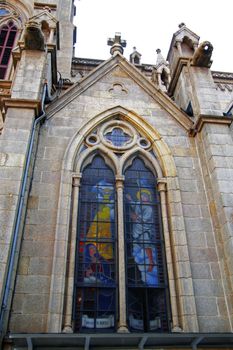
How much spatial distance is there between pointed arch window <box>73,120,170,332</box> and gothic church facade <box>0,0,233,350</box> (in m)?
0.02

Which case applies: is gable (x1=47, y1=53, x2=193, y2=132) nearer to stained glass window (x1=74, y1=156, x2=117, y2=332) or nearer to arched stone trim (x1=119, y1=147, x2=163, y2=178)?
arched stone trim (x1=119, y1=147, x2=163, y2=178)

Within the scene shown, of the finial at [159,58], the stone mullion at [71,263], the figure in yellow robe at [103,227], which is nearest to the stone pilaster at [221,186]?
the figure in yellow robe at [103,227]

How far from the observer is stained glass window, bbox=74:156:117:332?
7195 mm

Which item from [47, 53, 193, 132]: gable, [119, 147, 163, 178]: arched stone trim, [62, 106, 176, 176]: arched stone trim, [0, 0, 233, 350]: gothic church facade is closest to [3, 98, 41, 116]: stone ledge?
[0, 0, 233, 350]: gothic church facade

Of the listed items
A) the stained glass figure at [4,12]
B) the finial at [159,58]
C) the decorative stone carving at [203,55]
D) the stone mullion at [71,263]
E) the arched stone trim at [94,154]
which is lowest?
the stone mullion at [71,263]

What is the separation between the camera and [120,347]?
6.48m

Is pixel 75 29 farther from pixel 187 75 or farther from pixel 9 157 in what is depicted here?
pixel 9 157

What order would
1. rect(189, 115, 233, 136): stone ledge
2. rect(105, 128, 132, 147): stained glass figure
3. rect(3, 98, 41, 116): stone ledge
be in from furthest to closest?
rect(105, 128, 132, 147): stained glass figure
rect(189, 115, 233, 136): stone ledge
rect(3, 98, 41, 116): stone ledge

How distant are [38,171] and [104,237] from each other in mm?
2313

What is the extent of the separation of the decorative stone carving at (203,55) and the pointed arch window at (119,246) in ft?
11.7

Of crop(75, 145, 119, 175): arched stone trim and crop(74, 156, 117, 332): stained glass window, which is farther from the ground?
crop(75, 145, 119, 175): arched stone trim

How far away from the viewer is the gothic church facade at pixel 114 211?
690cm

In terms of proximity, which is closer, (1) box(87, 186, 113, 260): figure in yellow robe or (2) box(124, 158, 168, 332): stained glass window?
(2) box(124, 158, 168, 332): stained glass window

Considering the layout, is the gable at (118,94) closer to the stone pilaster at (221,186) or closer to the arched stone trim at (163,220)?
the arched stone trim at (163,220)
